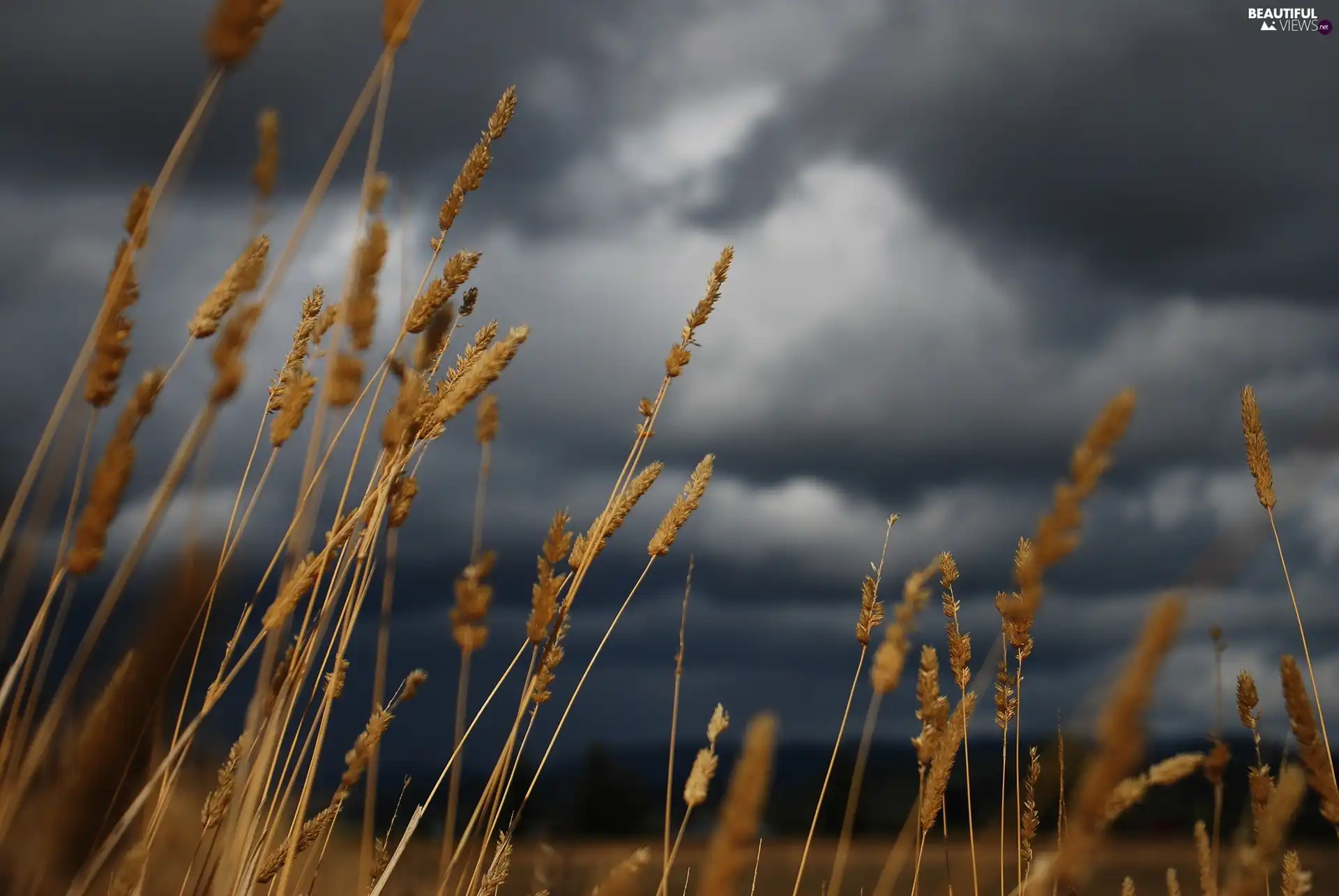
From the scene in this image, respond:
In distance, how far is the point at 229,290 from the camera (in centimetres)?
113

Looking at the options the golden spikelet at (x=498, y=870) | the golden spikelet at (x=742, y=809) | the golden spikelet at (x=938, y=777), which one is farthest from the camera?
the golden spikelet at (x=498, y=870)

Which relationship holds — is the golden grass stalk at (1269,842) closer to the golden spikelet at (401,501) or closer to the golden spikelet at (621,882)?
the golden spikelet at (621,882)

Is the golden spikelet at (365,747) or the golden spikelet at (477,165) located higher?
the golden spikelet at (477,165)

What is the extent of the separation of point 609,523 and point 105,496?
0.77m

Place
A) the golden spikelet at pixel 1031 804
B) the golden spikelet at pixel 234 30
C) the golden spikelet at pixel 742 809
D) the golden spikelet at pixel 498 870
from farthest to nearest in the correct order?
the golden spikelet at pixel 1031 804 < the golden spikelet at pixel 498 870 < the golden spikelet at pixel 234 30 < the golden spikelet at pixel 742 809

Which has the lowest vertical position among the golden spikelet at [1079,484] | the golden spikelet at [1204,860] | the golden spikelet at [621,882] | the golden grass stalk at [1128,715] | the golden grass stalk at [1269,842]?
the golden spikelet at [1204,860]

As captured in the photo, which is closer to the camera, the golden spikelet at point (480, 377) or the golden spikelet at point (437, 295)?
the golden spikelet at point (480, 377)

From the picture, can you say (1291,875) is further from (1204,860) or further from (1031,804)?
(1031,804)

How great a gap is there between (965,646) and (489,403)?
916mm

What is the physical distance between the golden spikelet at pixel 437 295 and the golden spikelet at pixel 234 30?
1.46ft

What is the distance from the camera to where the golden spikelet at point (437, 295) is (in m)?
1.46

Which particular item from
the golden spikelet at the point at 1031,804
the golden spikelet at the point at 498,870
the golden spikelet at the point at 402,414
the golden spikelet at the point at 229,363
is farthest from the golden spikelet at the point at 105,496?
the golden spikelet at the point at 1031,804

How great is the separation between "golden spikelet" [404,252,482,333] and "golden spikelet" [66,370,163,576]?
1.59 feet

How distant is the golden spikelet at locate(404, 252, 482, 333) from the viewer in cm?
146
